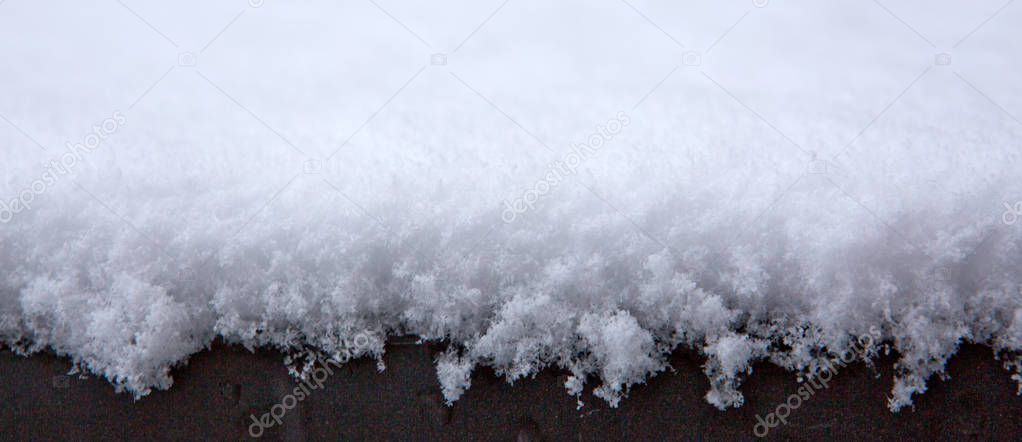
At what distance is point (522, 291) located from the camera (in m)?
1.43

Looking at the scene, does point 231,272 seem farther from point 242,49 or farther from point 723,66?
point 723,66

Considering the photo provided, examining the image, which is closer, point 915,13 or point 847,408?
point 847,408

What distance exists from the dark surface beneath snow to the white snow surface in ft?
0.16

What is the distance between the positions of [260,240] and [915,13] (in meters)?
2.23

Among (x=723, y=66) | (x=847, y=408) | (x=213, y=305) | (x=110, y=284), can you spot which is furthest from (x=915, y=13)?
(x=110, y=284)
